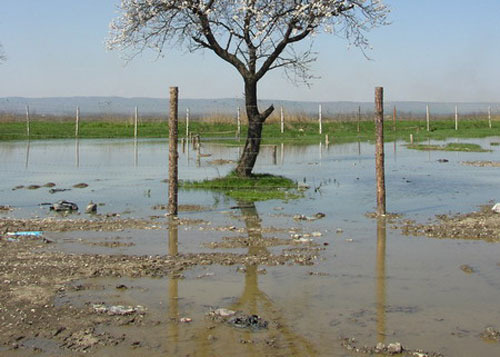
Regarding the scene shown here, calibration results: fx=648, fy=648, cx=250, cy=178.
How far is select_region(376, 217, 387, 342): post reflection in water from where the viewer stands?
6.99m

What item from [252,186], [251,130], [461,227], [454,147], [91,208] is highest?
[251,130]

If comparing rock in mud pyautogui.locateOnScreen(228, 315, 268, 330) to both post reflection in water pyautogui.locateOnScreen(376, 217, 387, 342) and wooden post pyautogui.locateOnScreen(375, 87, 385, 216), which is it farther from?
wooden post pyautogui.locateOnScreen(375, 87, 385, 216)

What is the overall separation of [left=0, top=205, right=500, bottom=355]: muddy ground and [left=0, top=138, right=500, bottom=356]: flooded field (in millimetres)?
36

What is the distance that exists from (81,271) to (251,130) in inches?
432

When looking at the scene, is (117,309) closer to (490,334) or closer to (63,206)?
(490,334)

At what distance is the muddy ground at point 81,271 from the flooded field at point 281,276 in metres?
0.04

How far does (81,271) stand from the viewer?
29.9 feet

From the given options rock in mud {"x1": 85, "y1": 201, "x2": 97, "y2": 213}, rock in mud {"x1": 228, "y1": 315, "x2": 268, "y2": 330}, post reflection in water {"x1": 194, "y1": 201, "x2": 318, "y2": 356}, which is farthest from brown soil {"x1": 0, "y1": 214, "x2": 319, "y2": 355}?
rock in mud {"x1": 85, "y1": 201, "x2": 97, "y2": 213}

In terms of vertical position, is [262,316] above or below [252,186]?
below

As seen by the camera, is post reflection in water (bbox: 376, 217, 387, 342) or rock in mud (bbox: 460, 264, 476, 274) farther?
rock in mud (bbox: 460, 264, 476, 274)

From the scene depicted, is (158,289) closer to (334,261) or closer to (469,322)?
(334,261)

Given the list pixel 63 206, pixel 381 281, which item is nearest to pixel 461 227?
pixel 381 281

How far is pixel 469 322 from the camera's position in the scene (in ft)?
23.6

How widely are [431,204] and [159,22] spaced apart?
9.51 metres
